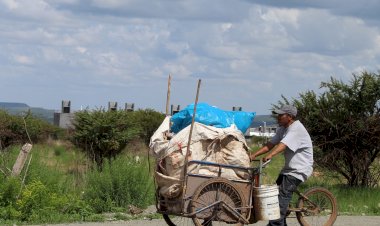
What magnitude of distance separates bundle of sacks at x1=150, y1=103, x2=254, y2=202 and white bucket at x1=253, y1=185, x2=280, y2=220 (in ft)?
0.98

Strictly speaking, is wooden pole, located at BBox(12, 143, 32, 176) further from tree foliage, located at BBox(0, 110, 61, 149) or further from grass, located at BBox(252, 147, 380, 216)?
tree foliage, located at BBox(0, 110, 61, 149)

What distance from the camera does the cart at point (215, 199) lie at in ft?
34.6

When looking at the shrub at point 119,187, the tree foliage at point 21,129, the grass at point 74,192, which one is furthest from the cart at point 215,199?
the tree foliage at point 21,129

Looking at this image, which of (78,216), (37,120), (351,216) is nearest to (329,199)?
(351,216)

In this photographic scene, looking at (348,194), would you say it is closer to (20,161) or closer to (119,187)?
(119,187)

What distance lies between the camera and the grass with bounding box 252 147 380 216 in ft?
54.7

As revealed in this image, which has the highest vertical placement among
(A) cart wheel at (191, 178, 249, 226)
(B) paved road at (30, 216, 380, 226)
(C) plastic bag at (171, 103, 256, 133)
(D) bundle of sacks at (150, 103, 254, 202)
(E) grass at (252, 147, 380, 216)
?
(C) plastic bag at (171, 103, 256, 133)

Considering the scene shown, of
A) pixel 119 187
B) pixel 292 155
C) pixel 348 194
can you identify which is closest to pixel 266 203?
pixel 292 155

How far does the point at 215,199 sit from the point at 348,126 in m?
10.2

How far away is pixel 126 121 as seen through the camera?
92.5 ft

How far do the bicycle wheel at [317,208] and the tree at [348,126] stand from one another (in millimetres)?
8116

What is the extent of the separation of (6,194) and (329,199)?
5.51 m

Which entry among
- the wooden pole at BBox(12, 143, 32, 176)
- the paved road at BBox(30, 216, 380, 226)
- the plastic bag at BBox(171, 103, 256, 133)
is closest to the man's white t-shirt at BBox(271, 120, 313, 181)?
the plastic bag at BBox(171, 103, 256, 133)

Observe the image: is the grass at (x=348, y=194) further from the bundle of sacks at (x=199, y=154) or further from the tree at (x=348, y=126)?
the bundle of sacks at (x=199, y=154)
